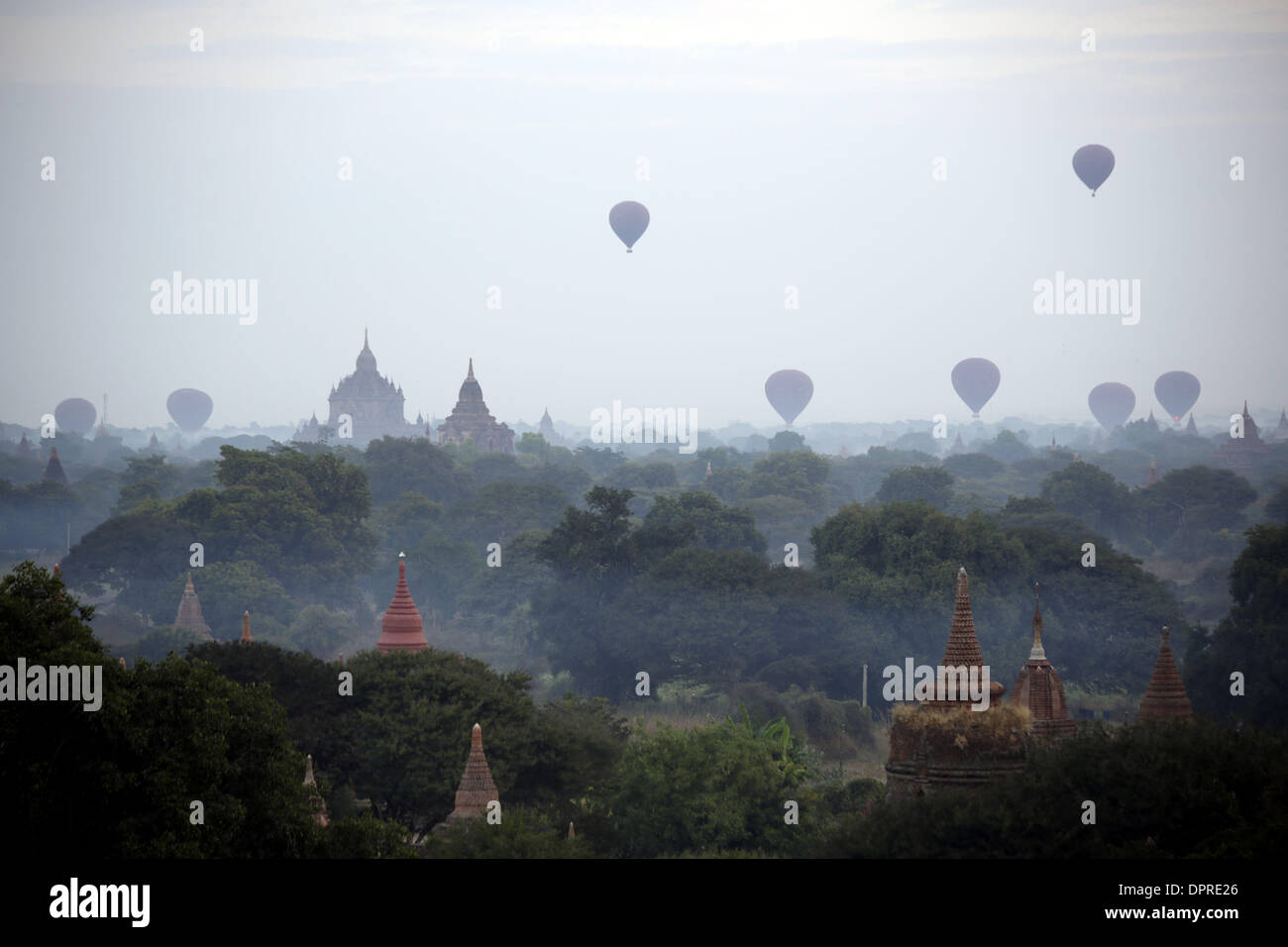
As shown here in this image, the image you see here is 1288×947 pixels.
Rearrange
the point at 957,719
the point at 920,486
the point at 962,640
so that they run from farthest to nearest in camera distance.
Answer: the point at 920,486 → the point at 962,640 → the point at 957,719

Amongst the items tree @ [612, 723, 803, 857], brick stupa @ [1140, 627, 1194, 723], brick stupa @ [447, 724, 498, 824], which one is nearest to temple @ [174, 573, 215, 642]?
tree @ [612, 723, 803, 857]

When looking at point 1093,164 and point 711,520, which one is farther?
point 1093,164

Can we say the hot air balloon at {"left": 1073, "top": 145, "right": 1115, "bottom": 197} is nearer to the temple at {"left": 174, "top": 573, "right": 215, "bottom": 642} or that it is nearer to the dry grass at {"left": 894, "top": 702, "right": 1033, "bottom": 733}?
the temple at {"left": 174, "top": 573, "right": 215, "bottom": 642}

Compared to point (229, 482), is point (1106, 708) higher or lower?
lower

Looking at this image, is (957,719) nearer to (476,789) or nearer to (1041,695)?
(1041,695)

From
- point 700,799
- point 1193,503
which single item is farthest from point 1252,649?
point 1193,503
